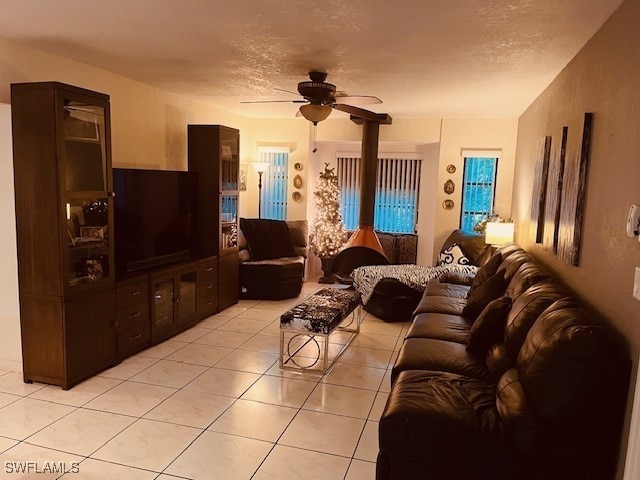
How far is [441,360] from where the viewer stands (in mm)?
2984

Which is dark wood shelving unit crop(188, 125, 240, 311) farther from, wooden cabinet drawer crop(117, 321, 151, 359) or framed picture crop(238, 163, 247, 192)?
framed picture crop(238, 163, 247, 192)

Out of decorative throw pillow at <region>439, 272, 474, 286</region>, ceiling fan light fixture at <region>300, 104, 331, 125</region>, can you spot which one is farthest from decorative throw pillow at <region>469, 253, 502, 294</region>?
ceiling fan light fixture at <region>300, 104, 331, 125</region>

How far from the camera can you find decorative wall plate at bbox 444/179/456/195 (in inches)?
284

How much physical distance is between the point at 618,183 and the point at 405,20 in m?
1.45

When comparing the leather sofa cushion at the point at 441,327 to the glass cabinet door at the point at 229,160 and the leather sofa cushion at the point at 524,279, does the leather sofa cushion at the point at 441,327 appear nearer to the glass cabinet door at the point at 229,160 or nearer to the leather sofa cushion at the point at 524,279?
the leather sofa cushion at the point at 524,279

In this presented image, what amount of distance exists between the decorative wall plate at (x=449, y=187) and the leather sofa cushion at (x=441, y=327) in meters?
3.54

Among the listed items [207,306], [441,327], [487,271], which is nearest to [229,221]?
[207,306]

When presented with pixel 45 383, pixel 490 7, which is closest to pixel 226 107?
pixel 45 383

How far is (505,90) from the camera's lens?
489 cm

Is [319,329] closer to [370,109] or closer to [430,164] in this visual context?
[370,109]

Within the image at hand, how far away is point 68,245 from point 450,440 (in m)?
2.85

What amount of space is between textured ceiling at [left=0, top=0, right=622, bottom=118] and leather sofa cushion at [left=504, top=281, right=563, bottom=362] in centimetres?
152

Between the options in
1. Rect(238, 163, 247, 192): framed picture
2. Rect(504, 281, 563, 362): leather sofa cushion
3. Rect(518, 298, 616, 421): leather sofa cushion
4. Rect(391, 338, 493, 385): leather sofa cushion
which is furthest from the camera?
Rect(238, 163, 247, 192): framed picture

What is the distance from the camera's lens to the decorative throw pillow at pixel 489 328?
309 centimetres
